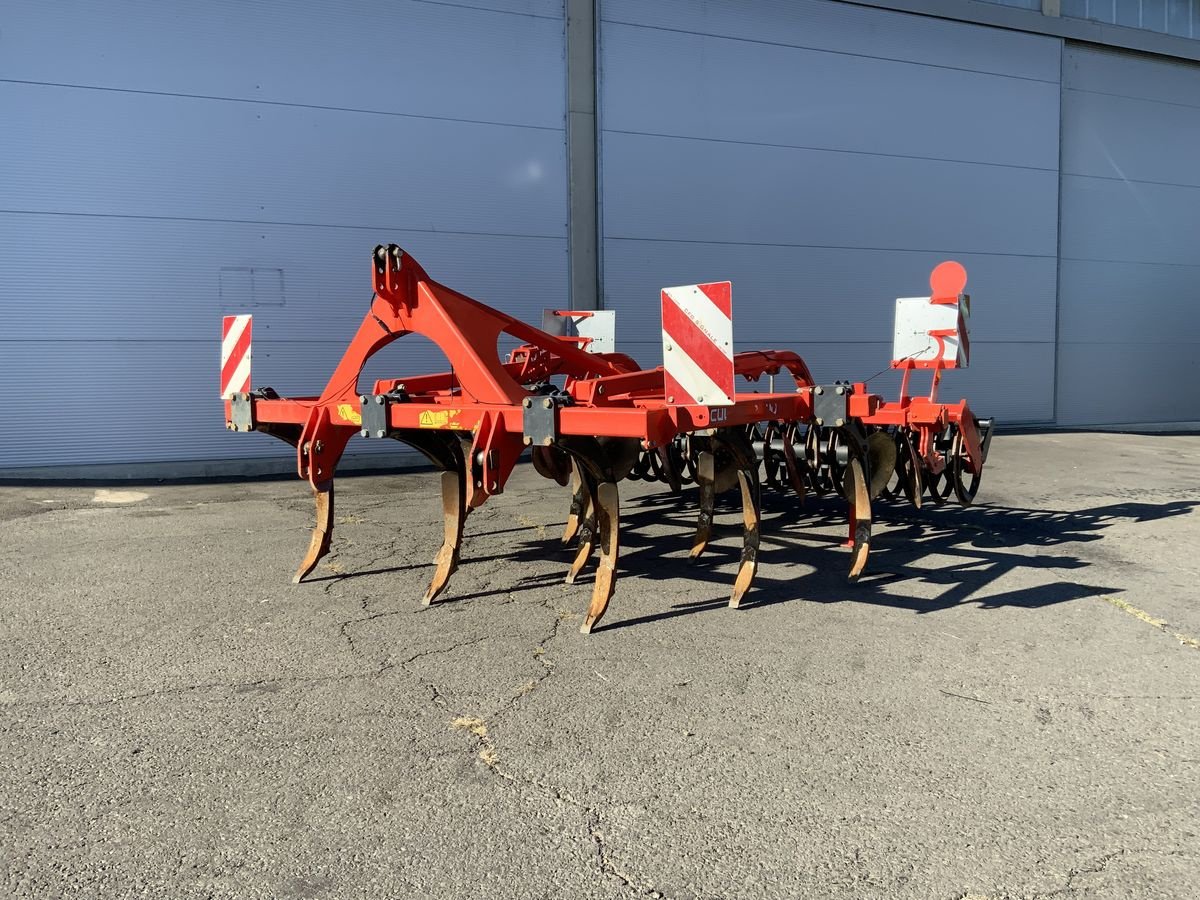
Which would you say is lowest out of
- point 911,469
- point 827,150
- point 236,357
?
point 911,469

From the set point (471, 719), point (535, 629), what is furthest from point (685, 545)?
point (471, 719)

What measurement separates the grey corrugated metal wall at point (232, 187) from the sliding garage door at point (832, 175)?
1.38m

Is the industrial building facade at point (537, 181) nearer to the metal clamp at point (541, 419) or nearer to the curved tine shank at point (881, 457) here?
the curved tine shank at point (881, 457)

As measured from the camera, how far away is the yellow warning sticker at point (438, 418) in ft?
14.5

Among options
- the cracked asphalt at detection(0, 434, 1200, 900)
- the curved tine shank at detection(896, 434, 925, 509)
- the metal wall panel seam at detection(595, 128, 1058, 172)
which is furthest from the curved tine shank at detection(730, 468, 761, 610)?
the metal wall panel seam at detection(595, 128, 1058, 172)

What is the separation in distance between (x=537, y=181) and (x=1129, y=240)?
11191 millimetres

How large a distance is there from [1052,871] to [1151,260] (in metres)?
17.0

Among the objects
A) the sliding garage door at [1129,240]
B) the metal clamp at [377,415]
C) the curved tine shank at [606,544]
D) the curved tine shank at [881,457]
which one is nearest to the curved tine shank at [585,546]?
the curved tine shank at [606,544]

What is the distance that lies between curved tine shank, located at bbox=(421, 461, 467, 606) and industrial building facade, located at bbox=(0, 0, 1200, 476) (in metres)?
6.33

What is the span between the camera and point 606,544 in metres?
4.43

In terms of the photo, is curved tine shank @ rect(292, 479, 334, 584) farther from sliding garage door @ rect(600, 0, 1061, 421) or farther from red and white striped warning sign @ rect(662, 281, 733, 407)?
sliding garage door @ rect(600, 0, 1061, 421)

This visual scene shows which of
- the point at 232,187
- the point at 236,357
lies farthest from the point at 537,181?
the point at 236,357

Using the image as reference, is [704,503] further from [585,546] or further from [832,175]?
[832,175]

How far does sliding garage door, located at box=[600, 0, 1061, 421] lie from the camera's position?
12039mm
